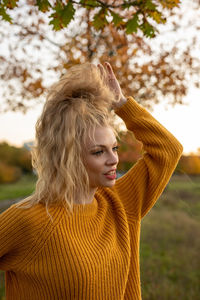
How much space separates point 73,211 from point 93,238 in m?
0.19

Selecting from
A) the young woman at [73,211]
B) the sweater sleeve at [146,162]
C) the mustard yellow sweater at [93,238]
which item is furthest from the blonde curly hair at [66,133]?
the sweater sleeve at [146,162]

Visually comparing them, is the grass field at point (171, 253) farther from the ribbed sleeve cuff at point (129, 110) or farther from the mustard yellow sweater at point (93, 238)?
the ribbed sleeve cuff at point (129, 110)

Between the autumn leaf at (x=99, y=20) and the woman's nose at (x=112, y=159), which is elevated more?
the autumn leaf at (x=99, y=20)

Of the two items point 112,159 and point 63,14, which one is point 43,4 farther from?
point 112,159

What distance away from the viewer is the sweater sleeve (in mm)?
1800

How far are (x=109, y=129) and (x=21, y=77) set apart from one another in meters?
2.87

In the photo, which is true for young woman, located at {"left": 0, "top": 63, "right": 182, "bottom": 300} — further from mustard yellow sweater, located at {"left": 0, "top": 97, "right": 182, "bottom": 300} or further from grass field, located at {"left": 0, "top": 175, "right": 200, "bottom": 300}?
grass field, located at {"left": 0, "top": 175, "right": 200, "bottom": 300}

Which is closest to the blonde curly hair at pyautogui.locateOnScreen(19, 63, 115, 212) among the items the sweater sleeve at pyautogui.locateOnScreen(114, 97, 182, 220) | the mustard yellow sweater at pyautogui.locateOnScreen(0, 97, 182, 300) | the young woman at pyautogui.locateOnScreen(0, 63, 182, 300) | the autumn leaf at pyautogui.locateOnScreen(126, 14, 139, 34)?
the young woman at pyautogui.locateOnScreen(0, 63, 182, 300)

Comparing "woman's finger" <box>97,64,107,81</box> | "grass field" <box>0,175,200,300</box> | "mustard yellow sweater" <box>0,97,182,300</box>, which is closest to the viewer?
"mustard yellow sweater" <box>0,97,182,300</box>

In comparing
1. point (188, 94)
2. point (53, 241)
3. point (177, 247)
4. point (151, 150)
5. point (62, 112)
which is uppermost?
point (188, 94)

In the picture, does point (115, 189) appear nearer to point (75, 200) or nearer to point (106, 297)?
point (75, 200)


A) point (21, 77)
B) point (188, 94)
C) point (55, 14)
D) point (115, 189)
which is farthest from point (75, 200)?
point (188, 94)

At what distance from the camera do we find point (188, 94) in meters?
4.27

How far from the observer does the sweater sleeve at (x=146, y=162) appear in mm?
1800
